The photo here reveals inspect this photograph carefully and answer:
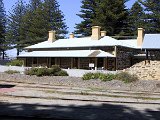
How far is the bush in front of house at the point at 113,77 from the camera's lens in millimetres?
27406

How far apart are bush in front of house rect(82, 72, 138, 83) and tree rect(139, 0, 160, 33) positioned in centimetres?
2833

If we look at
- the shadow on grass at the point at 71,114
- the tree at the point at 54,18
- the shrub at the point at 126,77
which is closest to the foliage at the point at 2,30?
the tree at the point at 54,18

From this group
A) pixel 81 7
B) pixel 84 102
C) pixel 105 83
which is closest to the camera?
pixel 84 102

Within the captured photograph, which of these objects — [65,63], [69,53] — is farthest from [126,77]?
[65,63]

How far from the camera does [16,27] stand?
74.4m

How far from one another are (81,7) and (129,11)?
31.4ft

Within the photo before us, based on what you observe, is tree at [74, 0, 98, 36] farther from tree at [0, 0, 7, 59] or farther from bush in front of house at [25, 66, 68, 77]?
bush in front of house at [25, 66, 68, 77]

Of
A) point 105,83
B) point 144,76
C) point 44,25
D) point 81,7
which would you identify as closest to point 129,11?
point 81,7

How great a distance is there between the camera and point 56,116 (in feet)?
32.3

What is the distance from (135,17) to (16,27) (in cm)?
2734

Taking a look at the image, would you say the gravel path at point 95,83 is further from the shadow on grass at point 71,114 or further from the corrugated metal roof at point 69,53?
the shadow on grass at point 71,114

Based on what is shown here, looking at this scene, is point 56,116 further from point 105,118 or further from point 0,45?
point 0,45

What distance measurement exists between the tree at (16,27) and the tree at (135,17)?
901 inches

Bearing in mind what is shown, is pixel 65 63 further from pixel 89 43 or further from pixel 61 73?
pixel 61 73
